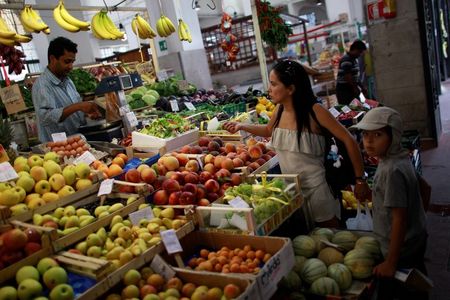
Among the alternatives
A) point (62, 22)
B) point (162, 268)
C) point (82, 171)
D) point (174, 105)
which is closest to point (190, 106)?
point (174, 105)

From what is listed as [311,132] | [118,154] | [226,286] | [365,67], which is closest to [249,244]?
[226,286]

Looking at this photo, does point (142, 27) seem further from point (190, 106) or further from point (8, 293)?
point (8, 293)

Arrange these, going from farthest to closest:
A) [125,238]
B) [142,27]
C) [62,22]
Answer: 1. [142,27]
2. [62,22]
3. [125,238]

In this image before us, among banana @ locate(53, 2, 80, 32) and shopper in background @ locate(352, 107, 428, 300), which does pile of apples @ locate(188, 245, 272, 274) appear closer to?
shopper in background @ locate(352, 107, 428, 300)

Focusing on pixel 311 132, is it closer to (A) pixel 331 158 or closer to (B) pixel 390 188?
(A) pixel 331 158

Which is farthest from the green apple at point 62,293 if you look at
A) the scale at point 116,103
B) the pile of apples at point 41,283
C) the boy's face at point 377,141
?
the scale at point 116,103

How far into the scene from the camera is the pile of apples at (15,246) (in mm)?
2107

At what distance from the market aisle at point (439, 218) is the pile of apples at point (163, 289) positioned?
2045 millimetres

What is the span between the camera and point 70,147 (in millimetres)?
3512

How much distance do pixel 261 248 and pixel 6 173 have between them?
1.75m

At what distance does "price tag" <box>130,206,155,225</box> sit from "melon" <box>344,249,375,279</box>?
4.15ft

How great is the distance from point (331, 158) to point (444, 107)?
8.85 meters

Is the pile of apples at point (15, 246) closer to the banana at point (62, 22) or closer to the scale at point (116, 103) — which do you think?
the scale at point (116, 103)

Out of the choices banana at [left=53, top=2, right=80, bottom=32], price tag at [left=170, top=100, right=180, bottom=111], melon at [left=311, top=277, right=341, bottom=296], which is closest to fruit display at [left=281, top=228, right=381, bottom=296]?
melon at [left=311, top=277, right=341, bottom=296]
